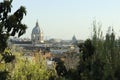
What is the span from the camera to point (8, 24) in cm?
1593

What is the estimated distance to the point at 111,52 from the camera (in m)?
16.5

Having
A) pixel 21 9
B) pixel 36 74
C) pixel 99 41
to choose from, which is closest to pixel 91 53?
pixel 99 41

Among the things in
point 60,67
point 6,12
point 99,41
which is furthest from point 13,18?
point 60,67

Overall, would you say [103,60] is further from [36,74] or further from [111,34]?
[36,74]

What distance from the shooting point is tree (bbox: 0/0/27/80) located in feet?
52.1

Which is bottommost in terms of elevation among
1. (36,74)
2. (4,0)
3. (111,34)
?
(36,74)

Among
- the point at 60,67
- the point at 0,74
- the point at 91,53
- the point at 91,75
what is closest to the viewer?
the point at 0,74

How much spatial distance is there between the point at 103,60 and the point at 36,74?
863 inches

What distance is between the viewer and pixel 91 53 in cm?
1894

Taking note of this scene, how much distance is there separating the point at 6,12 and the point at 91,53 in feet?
14.8

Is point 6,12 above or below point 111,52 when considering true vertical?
above

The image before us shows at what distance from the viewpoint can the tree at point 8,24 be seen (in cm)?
1589

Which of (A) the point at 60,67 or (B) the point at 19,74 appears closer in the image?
(A) the point at 60,67

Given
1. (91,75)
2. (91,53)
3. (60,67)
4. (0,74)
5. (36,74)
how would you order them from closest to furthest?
(0,74), (91,75), (91,53), (60,67), (36,74)
